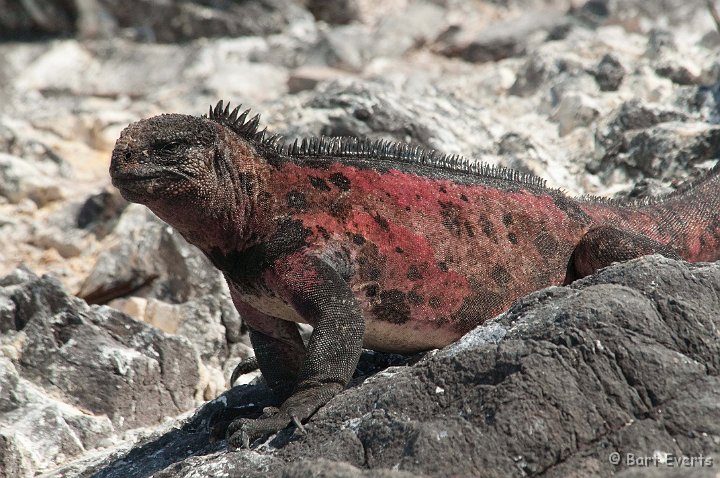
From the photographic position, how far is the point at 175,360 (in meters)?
6.50

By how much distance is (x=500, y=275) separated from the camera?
5.29 m

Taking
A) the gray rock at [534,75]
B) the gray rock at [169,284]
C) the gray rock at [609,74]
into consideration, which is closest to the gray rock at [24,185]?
the gray rock at [169,284]

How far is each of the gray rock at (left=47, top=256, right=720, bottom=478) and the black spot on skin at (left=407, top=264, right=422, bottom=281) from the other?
858 mm

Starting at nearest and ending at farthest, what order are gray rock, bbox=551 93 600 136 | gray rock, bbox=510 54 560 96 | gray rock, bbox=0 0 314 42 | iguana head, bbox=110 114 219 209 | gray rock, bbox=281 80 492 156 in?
iguana head, bbox=110 114 219 209 → gray rock, bbox=281 80 492 156 → gray rock, bbox=551 93 600 136 → gray rock, bbox=510 54 560 96 → gray rock, bbox=0 0 314 42

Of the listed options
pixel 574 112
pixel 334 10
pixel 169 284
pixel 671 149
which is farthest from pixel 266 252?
pixel 334 10

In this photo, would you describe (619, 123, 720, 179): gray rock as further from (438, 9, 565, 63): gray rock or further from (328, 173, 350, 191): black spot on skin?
(438, 9, 565, 63): gray rock

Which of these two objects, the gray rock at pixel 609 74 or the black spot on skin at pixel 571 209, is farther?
the gray rock at pixel 609 74

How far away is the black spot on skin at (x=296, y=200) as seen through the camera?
5004 mm

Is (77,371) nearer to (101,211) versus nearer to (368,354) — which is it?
(368,354)

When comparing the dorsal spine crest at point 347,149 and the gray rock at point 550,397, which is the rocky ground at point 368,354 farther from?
the dorsal spine crest at point 347,149

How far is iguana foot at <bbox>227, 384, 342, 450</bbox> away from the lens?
13.9 feet

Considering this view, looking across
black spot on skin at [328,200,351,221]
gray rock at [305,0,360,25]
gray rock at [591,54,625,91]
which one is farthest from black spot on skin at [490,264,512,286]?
gray rock at [305,0,360,25]

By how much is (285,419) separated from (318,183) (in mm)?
1355

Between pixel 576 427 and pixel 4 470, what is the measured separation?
3233 millimetres
